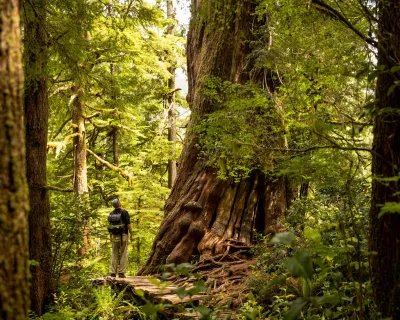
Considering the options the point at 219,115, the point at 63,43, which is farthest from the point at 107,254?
the point at 219,115

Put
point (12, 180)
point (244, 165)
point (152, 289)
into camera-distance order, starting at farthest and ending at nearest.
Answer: point (152, 289) → point (244, 165) → point (12, 180)

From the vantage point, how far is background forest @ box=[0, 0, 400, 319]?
2.54 meters

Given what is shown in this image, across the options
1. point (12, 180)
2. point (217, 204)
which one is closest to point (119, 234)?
point (217, 204)

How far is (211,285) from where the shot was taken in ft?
24.2

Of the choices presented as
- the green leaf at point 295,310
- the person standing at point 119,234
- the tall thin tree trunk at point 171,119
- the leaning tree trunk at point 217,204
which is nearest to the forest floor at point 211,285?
the leaning tree trunk at point 217,204

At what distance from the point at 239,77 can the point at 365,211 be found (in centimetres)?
522

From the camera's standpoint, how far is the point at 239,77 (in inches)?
395

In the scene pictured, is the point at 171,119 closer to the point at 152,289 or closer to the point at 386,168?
the point at 152,289

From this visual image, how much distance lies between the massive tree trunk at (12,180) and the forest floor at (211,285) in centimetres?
367

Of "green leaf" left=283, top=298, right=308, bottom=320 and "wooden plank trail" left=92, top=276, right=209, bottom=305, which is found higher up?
"green leaf" left=283, top=298, right=308, bottom=320

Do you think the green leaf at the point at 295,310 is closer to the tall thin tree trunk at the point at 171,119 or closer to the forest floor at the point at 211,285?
the forest floor at the point at 211,285

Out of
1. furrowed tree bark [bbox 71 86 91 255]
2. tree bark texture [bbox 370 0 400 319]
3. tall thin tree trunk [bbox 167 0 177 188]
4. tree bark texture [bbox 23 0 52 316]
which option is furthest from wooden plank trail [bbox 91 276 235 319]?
tall thin tree trunk [bbox 167 0 177 188]

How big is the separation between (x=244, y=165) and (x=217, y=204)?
3717 millimetres

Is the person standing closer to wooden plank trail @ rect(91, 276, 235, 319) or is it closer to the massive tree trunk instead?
wooden plank trail @ rect(91, 276, 235, 319)
